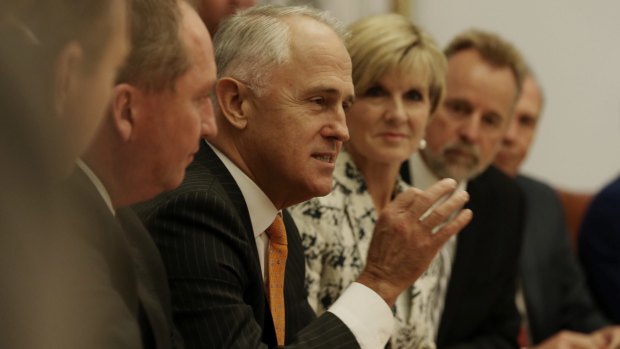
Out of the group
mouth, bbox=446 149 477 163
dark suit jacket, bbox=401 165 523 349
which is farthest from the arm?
mouth, bbox=446 149 477 163

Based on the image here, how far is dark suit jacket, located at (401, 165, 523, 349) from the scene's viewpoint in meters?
2.14

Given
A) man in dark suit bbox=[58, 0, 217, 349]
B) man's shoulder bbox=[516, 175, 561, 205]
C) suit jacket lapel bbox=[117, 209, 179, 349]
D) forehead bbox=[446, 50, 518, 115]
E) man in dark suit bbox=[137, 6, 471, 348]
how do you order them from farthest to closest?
man's shoulder bbox=[516, 175, 561, 205], forehead bbox=[446, 50, 518, 115], man in dark suit bbox=[137, 6, 471, 348], suit jacket lapel bbox=[117, 209, 179, 349], man in dark suit bbox=[58, 0, 217, 349]

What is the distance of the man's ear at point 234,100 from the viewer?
1353 millimetres

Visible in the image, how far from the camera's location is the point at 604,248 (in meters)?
2.81

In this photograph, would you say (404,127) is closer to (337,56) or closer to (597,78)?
(337,56)

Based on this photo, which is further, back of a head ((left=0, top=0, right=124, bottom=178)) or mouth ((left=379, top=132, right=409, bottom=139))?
mouth ((left=379, top=132, right=409, bottom=139))

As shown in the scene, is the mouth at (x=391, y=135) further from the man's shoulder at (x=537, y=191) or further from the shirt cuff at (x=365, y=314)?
the man's shoulder at (x=537, y=191)

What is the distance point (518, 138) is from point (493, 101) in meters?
0.62

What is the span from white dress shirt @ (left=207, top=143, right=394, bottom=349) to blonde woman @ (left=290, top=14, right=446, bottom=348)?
33 cm

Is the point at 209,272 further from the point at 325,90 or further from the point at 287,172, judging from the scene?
the point at 325,90

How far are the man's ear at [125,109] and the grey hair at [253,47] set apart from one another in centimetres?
35

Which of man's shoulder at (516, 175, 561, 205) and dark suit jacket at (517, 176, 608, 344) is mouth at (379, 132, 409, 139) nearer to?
dark suit jacket at (517, 176, 608, 344)

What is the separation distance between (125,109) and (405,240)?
1.79ft

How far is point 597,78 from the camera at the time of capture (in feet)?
12.6
